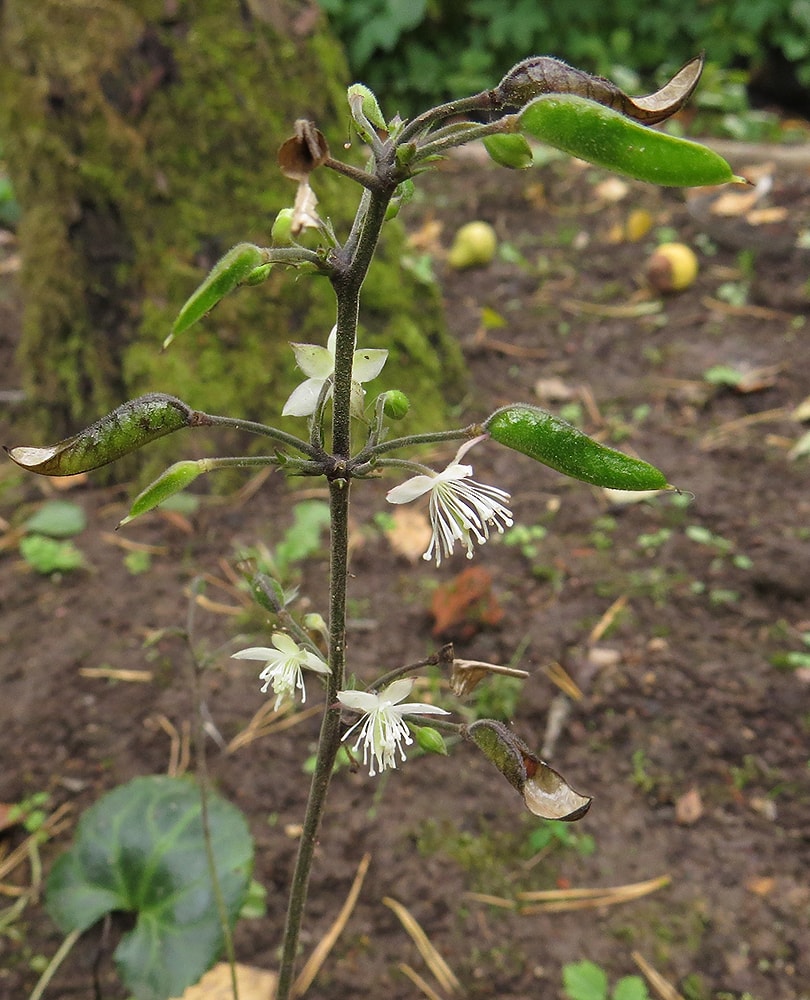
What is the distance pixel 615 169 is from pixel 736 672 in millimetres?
1639

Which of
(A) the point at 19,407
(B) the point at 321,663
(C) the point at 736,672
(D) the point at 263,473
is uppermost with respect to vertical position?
(B) the point at 321,663

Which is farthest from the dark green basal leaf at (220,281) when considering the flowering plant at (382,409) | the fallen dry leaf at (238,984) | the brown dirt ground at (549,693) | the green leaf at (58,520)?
the green leaf at (58,520)

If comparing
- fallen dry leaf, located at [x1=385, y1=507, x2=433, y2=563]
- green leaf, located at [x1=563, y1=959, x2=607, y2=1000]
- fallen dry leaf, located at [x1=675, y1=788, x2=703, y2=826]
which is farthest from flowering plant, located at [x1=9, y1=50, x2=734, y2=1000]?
fallen dry leaf, located at [x1=385, y1=507, x2=433, y2=563]

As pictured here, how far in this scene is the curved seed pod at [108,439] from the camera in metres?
0.78

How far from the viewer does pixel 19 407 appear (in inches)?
116

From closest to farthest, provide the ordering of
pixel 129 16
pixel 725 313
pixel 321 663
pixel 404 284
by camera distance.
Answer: pixel 321 663
pixel 129 16
pixel 404 284
pixel 725 313

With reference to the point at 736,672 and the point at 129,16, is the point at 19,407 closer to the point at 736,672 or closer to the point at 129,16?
the point at 129,16

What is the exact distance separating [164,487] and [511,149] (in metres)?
0.45

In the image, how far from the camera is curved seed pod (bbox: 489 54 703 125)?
2.20ft

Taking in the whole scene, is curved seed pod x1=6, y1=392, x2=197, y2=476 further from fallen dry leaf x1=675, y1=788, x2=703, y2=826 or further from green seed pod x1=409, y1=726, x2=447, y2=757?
fallen dry leaf x1=675, y1=788, x2=703, y2=826

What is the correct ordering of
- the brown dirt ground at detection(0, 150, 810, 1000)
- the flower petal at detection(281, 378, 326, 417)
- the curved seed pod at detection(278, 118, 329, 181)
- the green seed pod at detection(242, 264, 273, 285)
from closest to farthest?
the curved seed pod at detection(278, 118, 329, 181), the green seed pod at detection(242, 264, 273, 285), the flower petal at detection(281, 378, 326, 417), the brown dirt ground at detection(0, 150, 810, 1000)

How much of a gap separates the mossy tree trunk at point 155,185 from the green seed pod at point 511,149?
1881 mm

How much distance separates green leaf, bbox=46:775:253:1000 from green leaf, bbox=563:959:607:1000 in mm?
605

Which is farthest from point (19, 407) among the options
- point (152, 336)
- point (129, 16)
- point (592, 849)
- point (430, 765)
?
point (592, 849)
